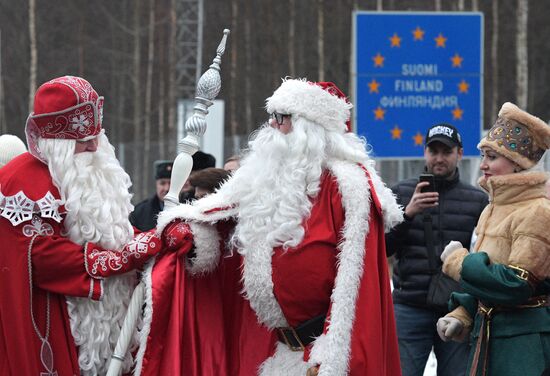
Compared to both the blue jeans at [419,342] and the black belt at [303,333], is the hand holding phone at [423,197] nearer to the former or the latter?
the blue jeans at [419,342]

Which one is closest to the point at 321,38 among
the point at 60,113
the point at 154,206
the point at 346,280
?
the point at 154,206

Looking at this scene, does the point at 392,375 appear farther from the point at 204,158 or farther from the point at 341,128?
the point at 204,158

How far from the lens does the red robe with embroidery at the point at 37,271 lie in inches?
190

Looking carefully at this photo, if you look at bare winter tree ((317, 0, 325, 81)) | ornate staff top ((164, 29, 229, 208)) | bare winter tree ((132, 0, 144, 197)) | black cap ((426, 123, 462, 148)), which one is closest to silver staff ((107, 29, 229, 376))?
ornate staff top ((164, 29, 229, 208))

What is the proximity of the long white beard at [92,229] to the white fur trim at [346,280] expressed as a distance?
990mm

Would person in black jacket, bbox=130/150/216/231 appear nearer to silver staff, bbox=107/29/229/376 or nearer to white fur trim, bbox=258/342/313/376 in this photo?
silver staff, bbox=107/29/229/376

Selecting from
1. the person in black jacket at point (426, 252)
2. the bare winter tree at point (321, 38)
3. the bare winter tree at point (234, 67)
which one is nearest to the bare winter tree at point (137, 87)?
the bare winter tree at point (234, 67)

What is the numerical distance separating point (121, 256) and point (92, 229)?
0.18 m

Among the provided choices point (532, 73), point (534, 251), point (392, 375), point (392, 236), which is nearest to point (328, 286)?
point (392, 375)

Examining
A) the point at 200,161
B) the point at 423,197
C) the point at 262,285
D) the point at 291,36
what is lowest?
the point at 262,285

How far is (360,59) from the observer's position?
36.5 feet

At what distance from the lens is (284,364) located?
486cm

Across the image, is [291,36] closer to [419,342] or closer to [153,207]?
[153,207]

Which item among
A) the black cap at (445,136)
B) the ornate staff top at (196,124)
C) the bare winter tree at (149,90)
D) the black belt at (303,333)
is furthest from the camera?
the bare winter tree at (149,90)
